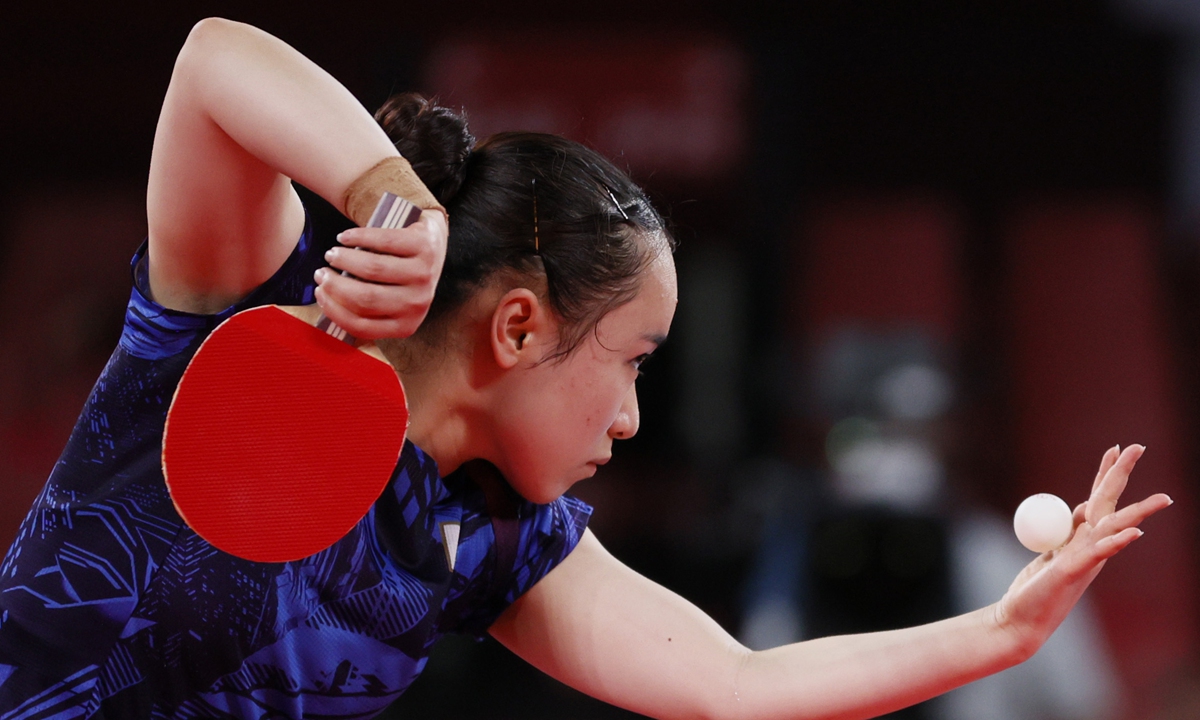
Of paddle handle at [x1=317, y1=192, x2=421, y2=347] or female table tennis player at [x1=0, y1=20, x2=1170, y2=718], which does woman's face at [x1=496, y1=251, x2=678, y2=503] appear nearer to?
female table tennis player at [x1=0, y1=20, x2=1170, y2=718]

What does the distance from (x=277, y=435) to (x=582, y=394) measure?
0.35m

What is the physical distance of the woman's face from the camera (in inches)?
46.2

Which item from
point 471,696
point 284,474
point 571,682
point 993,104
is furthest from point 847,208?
point 284,474

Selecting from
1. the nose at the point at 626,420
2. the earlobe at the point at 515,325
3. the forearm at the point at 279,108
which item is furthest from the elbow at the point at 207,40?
the nose at the point at 626,420

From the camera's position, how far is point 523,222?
1155 millimetres

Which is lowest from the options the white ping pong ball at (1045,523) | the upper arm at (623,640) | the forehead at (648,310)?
the upper arm at (623,640)

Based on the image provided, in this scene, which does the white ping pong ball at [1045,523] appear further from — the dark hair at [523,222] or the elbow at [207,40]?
the elbow at [207,40]

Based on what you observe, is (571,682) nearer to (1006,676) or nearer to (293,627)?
(293,627)

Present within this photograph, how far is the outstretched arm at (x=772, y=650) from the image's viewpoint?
3.61ft

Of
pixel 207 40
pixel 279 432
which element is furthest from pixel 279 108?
pixel 279 432

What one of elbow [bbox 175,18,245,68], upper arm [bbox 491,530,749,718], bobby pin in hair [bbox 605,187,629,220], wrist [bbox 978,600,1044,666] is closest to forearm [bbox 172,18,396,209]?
elbow [bbox 175,18,245,68]

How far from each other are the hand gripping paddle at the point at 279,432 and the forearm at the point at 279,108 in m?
0.11

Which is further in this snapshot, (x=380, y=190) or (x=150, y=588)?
(x=150, y=588)

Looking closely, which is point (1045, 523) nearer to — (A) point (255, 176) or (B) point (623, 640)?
(B) point (623, 640)
